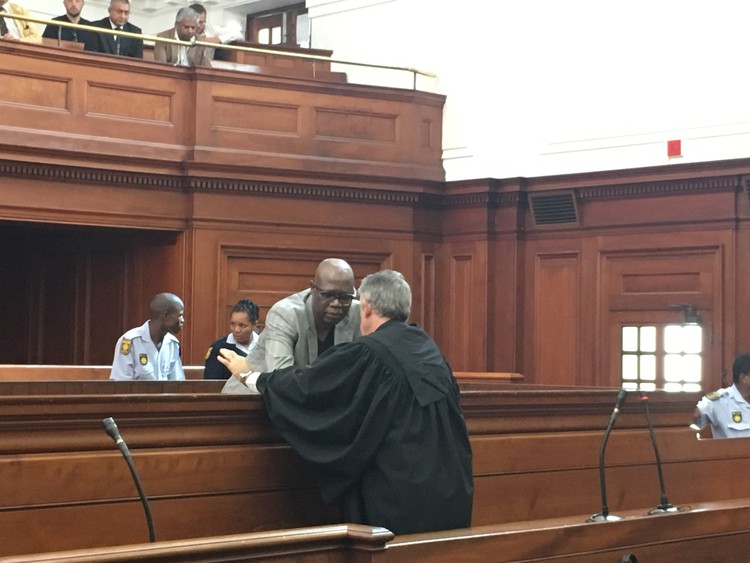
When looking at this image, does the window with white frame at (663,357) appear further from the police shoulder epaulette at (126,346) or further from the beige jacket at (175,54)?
the police shoulder epaulette at (126,346)

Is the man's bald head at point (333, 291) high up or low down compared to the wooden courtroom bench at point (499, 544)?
up

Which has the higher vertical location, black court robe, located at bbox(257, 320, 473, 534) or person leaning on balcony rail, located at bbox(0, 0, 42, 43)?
person leaning on balcony rail, located at bbox(0, 0, 42, 43)

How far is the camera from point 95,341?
1176 cm

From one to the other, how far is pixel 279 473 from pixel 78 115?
6.31 meters

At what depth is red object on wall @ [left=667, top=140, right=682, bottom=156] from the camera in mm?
10570

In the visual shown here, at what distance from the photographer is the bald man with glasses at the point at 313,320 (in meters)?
4.94

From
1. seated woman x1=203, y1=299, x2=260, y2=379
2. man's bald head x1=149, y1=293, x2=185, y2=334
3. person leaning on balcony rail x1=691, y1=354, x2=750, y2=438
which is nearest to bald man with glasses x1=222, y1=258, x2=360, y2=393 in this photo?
man's bald head x1=149, y1=293, x2=185, y2=334

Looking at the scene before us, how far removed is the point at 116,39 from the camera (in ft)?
35.8

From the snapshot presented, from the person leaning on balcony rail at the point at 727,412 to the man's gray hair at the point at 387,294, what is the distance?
3456 millimetres

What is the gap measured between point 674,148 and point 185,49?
433cm

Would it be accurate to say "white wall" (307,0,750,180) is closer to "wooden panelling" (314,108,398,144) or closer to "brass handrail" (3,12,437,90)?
"brass handrail" (3,12,437,90)

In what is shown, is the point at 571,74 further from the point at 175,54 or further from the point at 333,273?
the point at 333,273

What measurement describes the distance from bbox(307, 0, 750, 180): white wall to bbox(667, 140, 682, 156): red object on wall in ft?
0.13

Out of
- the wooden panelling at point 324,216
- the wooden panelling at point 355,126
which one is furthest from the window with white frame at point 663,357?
the wooden panelling at point 355,126
